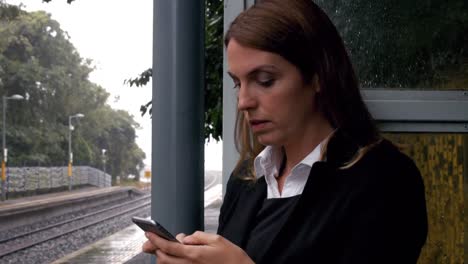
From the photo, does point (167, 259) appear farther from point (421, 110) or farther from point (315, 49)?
point (421, 110)

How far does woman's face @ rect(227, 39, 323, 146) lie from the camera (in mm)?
1062

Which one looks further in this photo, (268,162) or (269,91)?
(268,162)

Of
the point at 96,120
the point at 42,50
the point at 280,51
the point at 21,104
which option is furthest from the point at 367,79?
the point at 96,120

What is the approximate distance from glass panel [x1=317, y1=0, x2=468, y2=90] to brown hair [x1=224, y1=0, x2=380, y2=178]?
0.38 m

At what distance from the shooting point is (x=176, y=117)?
1.14 m

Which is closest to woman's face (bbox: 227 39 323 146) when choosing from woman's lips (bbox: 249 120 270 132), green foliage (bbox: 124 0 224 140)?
woman's lips (bbox: 249 120 270 132)

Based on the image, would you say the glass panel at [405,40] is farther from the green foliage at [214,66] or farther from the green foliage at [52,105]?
the green foliage at [52,105]

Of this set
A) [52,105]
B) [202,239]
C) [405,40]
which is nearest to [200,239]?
[202,239]

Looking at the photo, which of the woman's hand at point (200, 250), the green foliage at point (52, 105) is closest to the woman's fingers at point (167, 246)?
the woman's hand at point (200, 250)

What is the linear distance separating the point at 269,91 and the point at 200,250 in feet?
0.93

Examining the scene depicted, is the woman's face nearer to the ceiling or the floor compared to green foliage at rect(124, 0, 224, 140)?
nearer to the floor

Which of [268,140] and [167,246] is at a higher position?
[268,140]

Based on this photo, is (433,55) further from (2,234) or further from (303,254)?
(2,234)

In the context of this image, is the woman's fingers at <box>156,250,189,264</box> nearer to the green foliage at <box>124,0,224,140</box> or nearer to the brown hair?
the brown hair
